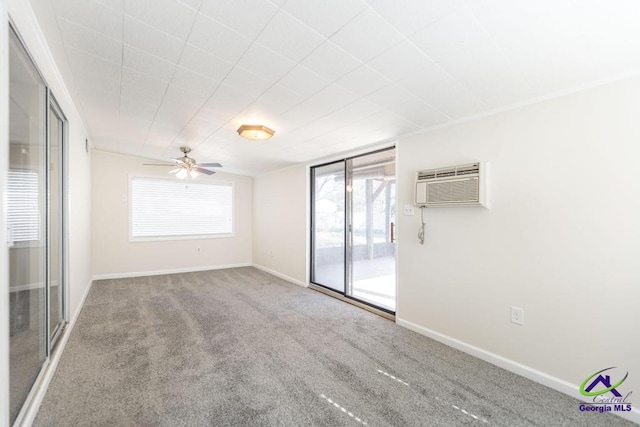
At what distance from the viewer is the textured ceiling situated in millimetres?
1320

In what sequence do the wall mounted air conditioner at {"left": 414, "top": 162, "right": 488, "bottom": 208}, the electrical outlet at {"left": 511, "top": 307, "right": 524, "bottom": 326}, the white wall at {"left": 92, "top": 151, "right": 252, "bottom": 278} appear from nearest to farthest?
the electrical outlet at {"left": 511, "top": 307, "right": 524, "bottom": 326} < the wall mounted air conditioner at {"left": 414, "top": 162, "right": 488, "bottom": 208} < the white wall at {"left": 92, "top": 151, "right": 252, "bottom": 278}

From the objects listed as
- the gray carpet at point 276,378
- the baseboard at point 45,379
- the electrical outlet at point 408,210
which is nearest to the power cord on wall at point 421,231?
the electrical outlet at point 408,210

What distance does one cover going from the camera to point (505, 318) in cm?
229

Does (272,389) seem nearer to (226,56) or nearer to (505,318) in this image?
(505,318)

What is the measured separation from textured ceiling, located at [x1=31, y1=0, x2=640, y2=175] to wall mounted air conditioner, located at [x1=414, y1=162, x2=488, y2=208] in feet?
1.69

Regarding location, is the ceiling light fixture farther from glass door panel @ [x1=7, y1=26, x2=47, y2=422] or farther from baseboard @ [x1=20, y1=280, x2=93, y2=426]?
baseboard @ [x1=20, y1=280, x2=93, y2=426]

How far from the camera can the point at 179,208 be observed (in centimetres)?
583

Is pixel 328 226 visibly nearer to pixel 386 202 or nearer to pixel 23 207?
pixel 386 202

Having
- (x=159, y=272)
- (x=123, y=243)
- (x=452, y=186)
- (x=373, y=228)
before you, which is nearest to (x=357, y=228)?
(x=373, y=228)

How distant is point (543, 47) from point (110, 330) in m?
4.46

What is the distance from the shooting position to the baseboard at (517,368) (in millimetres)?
1770

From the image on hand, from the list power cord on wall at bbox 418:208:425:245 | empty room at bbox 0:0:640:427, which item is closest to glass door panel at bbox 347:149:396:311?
empty room at bbox 0:0:640:427

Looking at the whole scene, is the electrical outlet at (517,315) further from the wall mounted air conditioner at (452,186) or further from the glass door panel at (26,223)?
the glass door panel at (26,223)

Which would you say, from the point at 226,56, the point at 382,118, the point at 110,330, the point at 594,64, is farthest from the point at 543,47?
the point at 110,330
